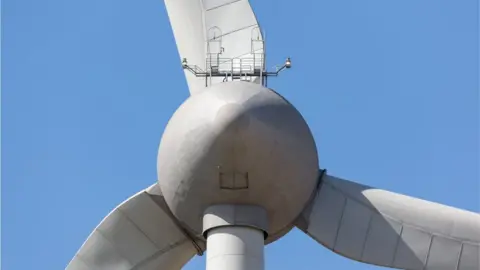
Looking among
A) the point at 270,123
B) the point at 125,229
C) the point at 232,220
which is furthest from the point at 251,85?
the point at 125,229

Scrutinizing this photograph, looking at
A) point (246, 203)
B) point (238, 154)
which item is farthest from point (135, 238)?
point (238, 154)

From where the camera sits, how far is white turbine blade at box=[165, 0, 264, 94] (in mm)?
21500

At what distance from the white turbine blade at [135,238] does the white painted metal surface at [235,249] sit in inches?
67.0

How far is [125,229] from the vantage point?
20.0 metres

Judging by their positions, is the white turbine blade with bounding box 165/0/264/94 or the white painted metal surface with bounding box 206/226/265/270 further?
the white turbine blade with bounding box 165/0/264/94

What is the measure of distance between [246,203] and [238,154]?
1.28 metres

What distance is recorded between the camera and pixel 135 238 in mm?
20062

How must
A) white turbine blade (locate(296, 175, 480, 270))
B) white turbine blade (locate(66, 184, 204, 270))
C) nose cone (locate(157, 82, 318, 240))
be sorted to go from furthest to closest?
1. white turbine blade (locate(66, 184, 204, 270))
2. white turbine blade (locate(296, 175, 480, 270))
3. nose cone (locate(157, 82, 318, 240))

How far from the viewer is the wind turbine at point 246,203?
58.9 feet

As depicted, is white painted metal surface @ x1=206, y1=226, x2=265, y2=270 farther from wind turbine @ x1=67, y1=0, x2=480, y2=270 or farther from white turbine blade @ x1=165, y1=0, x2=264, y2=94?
white turbine blade @ x1=165, y1=0, x2=264, y2=94

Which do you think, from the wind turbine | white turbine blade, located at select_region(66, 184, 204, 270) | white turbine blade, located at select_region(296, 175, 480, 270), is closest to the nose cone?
the wind turbine

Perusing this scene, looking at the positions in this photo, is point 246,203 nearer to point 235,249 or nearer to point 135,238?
point 235,249

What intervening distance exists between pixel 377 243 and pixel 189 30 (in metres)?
6.79

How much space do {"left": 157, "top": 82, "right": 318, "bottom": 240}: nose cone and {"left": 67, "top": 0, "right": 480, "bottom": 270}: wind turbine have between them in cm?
3
